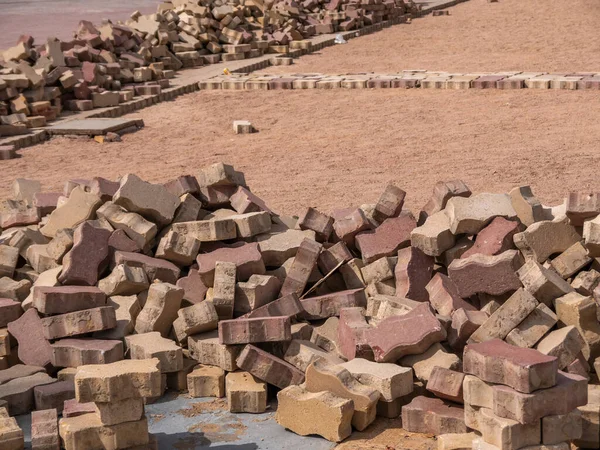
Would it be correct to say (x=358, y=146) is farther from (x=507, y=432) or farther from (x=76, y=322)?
(x=507, y=432)

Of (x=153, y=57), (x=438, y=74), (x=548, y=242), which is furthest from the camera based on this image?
(x=153, y=57)

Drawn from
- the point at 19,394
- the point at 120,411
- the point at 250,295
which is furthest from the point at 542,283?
the point at 19,394

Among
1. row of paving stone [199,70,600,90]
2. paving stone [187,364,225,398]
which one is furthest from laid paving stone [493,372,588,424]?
row of paving stone [199,70,600,90]

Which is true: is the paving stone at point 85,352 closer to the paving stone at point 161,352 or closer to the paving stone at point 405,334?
the paving stone at point 161,352

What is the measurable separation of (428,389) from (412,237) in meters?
1.38

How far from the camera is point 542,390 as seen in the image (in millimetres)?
4262

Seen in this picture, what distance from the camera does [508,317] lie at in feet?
17.4

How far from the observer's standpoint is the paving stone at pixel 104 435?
4527mm

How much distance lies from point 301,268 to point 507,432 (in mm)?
2287

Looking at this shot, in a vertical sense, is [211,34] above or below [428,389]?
above

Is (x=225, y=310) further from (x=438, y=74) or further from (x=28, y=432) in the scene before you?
(x=438, y=74)

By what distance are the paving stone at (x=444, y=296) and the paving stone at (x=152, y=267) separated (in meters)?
1.69

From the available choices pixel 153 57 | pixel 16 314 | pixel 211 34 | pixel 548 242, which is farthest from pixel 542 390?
pixel 211 34

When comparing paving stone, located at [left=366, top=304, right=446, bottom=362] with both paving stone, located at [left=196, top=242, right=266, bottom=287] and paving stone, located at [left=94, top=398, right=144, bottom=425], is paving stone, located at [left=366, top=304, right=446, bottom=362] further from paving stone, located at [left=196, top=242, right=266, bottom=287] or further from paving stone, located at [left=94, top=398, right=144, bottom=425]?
paving stone, located at [left=94, top=398, right=144, bottom=425]
